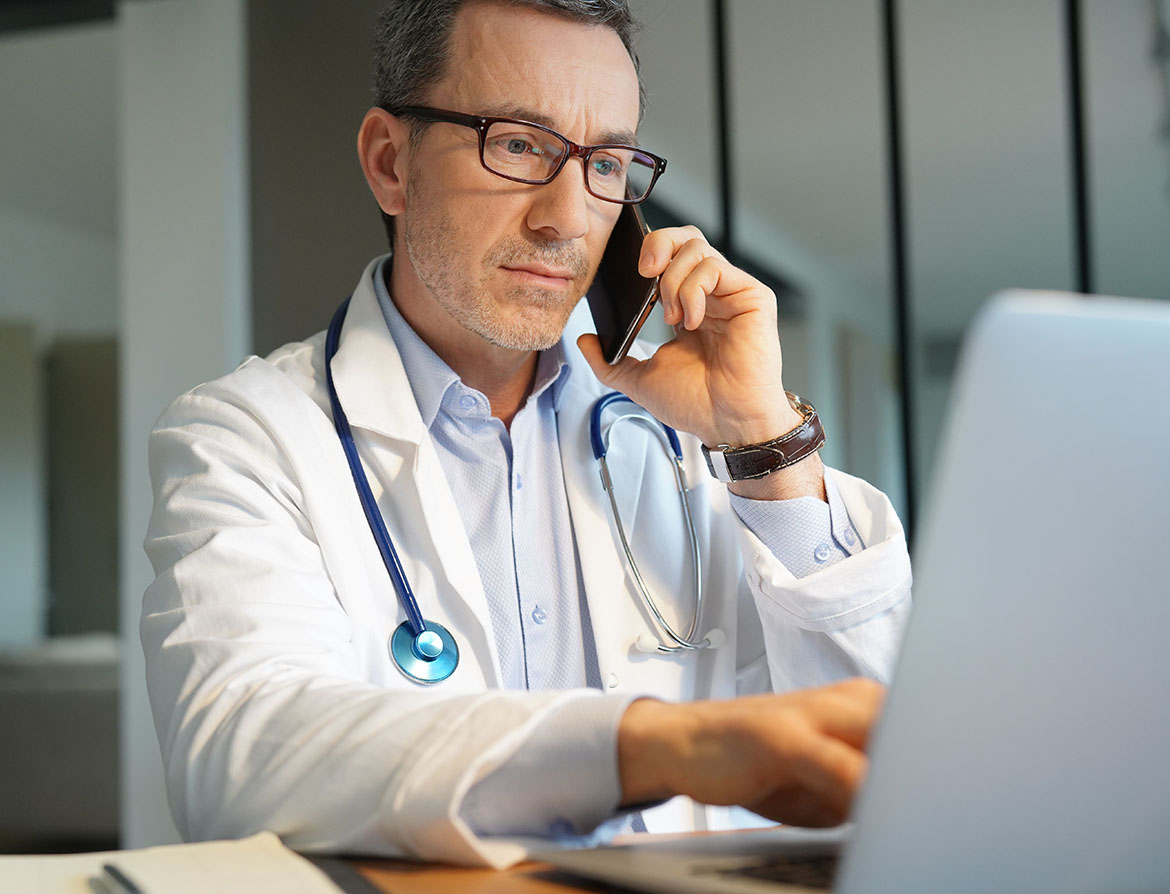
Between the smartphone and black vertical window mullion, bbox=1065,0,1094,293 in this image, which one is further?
black vertical window mullion, bbox=1065,0,1094,293

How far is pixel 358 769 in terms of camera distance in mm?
683

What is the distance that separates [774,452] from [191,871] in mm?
857

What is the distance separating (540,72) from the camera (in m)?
1.43

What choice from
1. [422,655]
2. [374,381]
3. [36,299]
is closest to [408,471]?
[374,381]

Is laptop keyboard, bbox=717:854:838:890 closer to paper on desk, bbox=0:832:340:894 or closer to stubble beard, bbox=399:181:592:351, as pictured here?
→ paper on desk, bbox=0:832:340:894

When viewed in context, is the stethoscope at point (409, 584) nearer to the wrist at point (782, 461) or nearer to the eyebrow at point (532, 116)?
the wrist at point (782, 461)

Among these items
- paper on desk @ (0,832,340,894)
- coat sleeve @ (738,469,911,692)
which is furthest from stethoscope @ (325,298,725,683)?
paper on desk @ (0,832,340,894)

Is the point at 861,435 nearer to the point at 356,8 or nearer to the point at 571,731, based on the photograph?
the point at 356,8

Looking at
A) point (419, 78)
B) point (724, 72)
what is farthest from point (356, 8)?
point (419, 78)

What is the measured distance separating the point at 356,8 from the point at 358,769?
2.89 m

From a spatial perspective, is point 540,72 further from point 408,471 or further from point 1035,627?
point 1035,627

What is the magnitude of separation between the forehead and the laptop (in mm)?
1068

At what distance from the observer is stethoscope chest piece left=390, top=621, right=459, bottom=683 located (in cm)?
119

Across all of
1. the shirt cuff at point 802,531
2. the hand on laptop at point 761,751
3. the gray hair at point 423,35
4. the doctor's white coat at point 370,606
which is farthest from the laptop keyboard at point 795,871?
the gray hair at point 423,35
